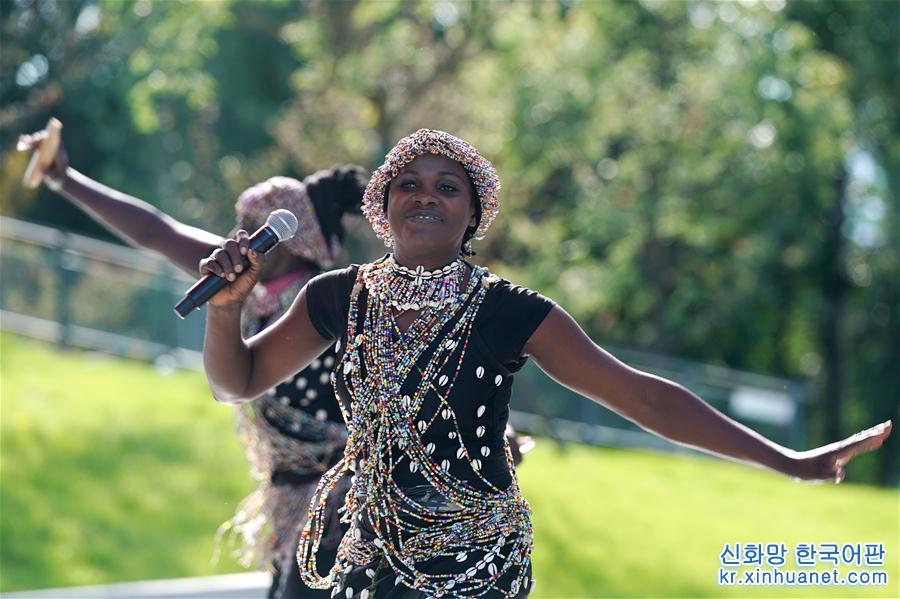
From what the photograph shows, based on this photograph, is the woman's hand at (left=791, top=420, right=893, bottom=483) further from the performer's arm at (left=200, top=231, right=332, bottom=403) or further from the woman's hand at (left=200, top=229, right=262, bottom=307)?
the woman's hand at (left=200, top=229, right=262, bottom=307)

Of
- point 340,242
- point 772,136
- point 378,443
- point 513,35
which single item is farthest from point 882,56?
point 378,443

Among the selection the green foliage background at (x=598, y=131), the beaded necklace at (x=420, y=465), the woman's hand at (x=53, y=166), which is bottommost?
the beaded necklace at (x=420, y=465)

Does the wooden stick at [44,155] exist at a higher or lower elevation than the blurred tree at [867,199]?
lower

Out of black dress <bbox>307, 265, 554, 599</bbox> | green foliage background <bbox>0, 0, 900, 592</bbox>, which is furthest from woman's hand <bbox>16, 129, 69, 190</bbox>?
green foliage background <bbox>0, 0, 900, 592</bbox>

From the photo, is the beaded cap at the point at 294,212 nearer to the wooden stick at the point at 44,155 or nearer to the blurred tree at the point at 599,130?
the wooden stick at the point at 44,155

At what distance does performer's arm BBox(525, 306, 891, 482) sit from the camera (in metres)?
3.63

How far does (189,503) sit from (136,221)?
4.66m

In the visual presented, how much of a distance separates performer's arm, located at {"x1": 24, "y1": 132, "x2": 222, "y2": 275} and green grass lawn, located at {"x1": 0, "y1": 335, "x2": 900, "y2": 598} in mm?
3260

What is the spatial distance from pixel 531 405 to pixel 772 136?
696cm

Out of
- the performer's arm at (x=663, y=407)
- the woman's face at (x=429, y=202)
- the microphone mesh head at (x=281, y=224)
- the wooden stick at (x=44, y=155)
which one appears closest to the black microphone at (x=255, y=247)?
the microphone mesh head at (x=281, y=224)

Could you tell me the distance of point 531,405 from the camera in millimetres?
17344

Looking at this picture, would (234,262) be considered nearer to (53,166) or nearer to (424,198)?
(424,198)

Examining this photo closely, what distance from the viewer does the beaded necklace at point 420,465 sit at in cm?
365

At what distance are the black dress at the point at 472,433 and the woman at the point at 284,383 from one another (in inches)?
59.2
